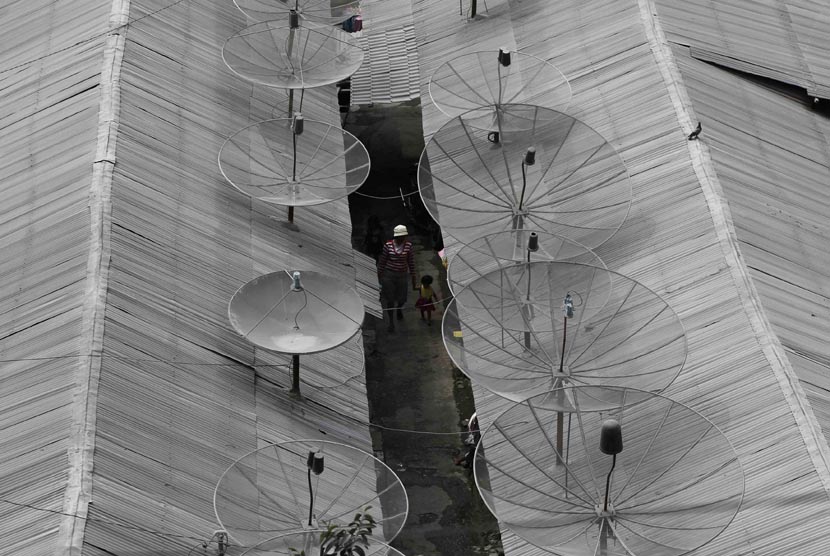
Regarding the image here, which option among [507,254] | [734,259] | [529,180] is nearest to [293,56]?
[529,180]

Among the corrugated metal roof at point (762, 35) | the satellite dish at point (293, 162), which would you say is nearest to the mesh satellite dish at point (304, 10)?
the satellite dish at point (293, 162)

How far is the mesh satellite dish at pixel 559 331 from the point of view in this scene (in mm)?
25562

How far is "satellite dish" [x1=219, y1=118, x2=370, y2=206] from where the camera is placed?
30406 mm

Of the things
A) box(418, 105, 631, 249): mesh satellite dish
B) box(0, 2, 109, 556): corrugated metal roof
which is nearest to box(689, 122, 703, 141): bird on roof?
box(418, 105, 631, 249): mesh satellite dish

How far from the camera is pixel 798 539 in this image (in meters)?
22.5

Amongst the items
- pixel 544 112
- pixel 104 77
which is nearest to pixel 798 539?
pixel 544 112

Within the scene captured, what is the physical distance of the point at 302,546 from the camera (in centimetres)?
2294

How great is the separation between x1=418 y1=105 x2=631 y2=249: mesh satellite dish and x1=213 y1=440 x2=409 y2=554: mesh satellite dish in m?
6.78

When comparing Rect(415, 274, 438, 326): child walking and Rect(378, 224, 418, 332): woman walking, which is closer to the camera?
Rect(378, 224, 418, 332): woman walking

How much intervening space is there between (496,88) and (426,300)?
213 inches

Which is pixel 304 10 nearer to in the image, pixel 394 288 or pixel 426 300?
pixel 394 288

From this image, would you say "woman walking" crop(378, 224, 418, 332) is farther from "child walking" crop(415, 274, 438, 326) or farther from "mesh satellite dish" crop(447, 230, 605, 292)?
"mesh satellite dish" crop(447, 230, 605, 292)

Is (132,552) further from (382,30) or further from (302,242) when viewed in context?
(382,30)

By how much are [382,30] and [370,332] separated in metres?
9.38
